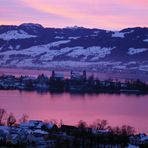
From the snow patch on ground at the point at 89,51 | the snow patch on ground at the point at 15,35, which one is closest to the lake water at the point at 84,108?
the snow patch on ground at the point at 89,51

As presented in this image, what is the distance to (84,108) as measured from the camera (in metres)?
12.6

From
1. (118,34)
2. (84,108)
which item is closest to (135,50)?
(118,34)

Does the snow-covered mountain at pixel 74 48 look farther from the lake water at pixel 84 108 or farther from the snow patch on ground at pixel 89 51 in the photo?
the lake water at pixel 84 108

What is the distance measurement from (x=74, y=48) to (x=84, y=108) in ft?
101

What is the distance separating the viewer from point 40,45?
45594 millimetres

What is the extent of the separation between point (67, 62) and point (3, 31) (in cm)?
1304

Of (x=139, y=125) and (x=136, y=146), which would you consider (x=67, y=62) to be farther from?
(x=136, y=146)

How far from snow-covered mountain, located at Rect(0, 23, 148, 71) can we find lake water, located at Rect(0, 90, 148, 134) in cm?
1949

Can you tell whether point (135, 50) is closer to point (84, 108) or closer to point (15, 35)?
point (15, 35)

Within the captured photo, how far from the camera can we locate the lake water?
10438mm

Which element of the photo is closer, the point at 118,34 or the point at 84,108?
the point at 84,108

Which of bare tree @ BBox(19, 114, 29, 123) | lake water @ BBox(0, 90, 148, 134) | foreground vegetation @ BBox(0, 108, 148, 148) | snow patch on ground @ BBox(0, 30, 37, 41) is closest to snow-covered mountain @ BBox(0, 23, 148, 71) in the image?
snow patch on ground @ BBox(0, 30, 37, 41)

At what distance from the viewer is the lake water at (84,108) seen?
1044 centimetres

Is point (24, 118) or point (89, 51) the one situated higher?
point (89, 51)
